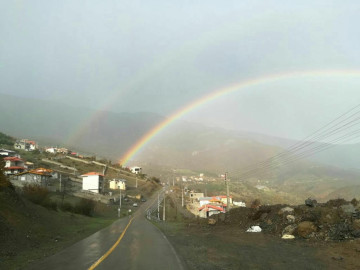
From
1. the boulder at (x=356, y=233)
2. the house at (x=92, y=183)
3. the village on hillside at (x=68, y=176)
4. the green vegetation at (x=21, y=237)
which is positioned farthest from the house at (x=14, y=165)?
the boulder at (x=356, y=233)

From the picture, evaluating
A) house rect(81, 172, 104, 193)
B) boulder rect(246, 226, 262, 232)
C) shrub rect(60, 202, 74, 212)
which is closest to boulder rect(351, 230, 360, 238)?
boulder rect(246, 226, 262, 232)

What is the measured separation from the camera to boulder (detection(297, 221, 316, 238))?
1968cm

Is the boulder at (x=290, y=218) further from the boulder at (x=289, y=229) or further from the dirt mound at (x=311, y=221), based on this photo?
the boulder at (x=289, y=229)

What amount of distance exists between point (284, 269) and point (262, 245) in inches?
282

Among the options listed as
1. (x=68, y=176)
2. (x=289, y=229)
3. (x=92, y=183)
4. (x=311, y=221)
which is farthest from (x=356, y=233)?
(x=68, y=176)

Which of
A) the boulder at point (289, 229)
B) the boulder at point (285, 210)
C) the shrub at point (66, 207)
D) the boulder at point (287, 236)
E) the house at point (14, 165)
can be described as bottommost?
the boulder at point (287, 236)

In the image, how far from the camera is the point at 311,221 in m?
20.9

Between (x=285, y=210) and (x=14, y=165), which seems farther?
(x=14, y=165)

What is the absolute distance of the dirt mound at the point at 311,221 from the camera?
1816cm

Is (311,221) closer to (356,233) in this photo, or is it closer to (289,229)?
(289,229)

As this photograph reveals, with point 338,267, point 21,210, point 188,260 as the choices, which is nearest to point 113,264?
point 188,260

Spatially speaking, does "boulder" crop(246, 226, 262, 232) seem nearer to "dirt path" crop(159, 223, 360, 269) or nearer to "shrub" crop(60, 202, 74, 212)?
"dirt path" crop(159, 223, 360, 269)

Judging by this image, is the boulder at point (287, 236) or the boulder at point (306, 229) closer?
the boulder at point (306, 229)

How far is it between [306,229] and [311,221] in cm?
133
